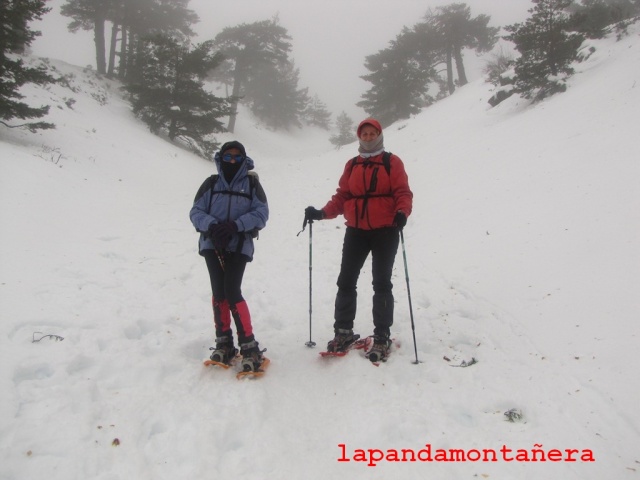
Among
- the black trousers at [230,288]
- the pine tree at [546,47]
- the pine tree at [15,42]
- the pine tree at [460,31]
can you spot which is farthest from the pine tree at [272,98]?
the black trousers at [230,288]

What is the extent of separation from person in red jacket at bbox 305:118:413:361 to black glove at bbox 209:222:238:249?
987 millimetres

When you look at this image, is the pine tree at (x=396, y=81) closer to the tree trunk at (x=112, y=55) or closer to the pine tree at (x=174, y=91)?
the pine tree at (x=174, y=91)

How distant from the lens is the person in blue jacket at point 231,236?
12.8ft

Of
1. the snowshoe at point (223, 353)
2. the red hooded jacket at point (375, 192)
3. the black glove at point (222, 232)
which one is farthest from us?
the red hooded jacket at point (375, 192)

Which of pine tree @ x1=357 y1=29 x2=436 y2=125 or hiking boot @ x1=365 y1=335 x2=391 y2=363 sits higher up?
pine tree @ x1=357 y1=29 x2=436 y2=125

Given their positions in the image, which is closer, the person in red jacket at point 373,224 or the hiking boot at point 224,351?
the hiking boot at point 224,351

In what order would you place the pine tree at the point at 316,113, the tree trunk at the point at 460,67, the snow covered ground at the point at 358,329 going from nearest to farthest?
the snow covered ground at the point at 358,329 < the tree trunk at the point at 460,67 < the pine tree at the point at 316,113

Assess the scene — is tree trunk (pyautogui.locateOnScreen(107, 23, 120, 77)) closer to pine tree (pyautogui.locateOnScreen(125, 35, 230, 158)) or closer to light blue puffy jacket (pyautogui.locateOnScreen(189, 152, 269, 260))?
pine tree (pyautogui.locateOnScreen(125, 35, 230, 158))

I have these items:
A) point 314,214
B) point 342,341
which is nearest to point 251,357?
point 342,341

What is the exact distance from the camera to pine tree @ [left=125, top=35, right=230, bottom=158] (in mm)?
18891

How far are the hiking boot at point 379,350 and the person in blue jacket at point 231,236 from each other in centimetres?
117

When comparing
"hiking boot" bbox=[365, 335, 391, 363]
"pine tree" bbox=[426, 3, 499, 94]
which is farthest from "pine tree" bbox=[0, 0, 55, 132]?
"pine tree" bbox=[426, 3, 499, 94]

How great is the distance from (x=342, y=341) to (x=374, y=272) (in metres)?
0.85

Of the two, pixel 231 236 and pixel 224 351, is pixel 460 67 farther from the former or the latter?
pixel 224 351
